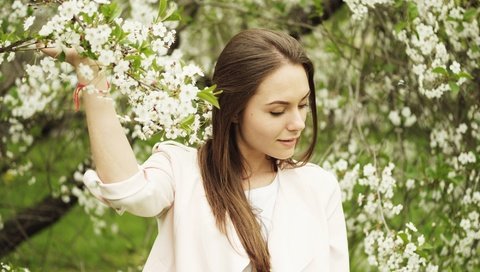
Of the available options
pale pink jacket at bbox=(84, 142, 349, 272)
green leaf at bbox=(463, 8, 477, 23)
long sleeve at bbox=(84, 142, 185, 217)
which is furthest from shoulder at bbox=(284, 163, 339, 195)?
green leaf at bbox=(463, 8, 477, 23)

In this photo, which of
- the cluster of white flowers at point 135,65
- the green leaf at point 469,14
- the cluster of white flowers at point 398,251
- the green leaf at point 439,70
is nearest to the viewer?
the cluster of white flowers at point 135,65

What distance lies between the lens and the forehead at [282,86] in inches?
94.0

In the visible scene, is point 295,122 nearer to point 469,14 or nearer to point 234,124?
point 234,124

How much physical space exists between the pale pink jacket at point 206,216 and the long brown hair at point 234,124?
0.03 m

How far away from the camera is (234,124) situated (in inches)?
101

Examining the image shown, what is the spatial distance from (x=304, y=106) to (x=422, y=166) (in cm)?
138

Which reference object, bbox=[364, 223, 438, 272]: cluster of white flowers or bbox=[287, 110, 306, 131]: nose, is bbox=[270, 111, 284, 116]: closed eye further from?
bbox=[364, 223, 438, 272]: cluster of white flowers

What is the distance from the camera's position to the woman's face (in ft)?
7.84

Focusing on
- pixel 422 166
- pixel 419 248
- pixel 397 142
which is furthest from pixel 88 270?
pixel 419 248

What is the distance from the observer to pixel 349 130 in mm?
3971

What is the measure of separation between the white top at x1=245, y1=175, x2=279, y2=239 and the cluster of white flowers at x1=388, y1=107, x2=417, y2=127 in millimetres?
1576

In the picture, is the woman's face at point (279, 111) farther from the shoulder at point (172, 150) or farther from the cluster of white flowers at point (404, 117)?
the cluster of white flowers at point (404, 117)

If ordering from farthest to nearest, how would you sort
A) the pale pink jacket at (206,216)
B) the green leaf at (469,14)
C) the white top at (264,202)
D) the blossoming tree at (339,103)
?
the green leaf at (469,14)
the white top at (264,202)
the pale pink jacket at (206,216)
the blossoming tree at (339,103)

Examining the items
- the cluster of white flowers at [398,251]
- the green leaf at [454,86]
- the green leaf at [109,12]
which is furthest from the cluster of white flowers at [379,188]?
the green leaf at [109,12]
